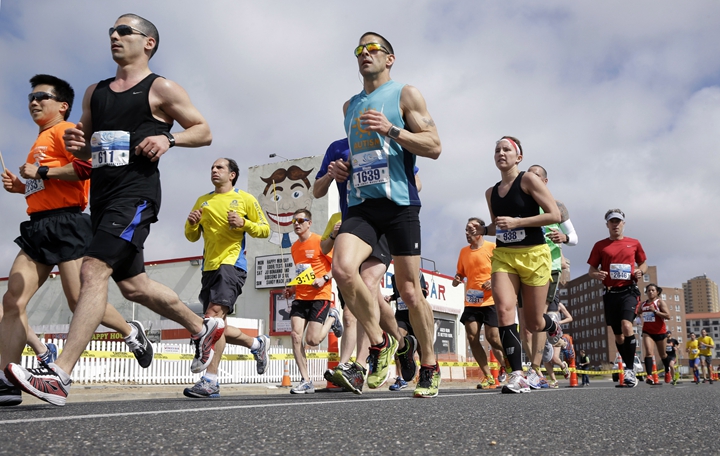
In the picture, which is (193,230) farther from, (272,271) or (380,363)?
(272,271)

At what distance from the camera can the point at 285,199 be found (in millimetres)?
35250

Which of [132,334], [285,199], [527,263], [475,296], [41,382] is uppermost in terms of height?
[285,199]

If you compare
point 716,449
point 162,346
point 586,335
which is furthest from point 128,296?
point 586,335

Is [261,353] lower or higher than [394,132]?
lower

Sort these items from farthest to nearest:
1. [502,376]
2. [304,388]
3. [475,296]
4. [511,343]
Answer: [502,376] → [475,296] → [304,388] → [511,343]

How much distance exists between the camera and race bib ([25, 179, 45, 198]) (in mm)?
5043

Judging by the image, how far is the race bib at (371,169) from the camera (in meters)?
5.04

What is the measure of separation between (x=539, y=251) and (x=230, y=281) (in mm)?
3040

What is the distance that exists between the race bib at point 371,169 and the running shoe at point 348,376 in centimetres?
131

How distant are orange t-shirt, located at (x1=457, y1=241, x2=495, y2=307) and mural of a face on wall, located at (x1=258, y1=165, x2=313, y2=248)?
23.8m

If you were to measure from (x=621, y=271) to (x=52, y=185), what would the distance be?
7915 millimetres

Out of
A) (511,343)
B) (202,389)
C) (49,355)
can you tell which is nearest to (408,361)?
(511,343)

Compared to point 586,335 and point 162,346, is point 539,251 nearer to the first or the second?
point 162,346

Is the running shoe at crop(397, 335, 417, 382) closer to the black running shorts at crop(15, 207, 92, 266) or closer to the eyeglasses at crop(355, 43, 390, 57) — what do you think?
the eyeglasses at crop(355, 43, 390, 57)
